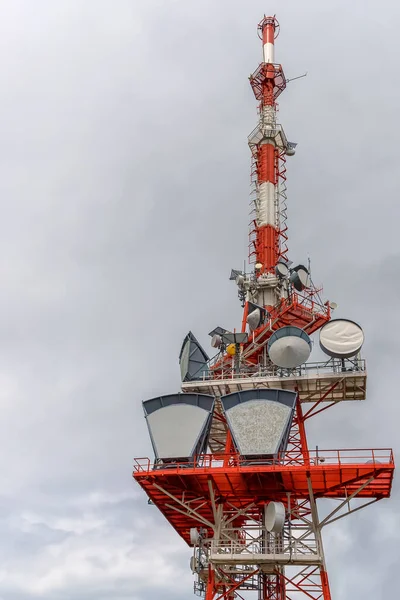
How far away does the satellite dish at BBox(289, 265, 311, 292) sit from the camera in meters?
61.8

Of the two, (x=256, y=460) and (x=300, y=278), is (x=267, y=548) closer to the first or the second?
(x=256, y=460)

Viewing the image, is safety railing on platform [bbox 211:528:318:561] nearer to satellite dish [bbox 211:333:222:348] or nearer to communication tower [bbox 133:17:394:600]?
communication tower [bbox 133:17:394:600]

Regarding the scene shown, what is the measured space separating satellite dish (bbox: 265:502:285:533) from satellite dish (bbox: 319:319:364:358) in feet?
43.1

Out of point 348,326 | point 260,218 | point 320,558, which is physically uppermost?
point 260,218

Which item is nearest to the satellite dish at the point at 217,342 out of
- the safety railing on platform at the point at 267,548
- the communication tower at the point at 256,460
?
the communication tower at the point at 256,460

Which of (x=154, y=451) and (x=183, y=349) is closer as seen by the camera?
(x=154, y=451)

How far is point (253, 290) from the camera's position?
64.5m

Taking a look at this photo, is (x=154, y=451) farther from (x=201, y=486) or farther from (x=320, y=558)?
(x=320, y=558)

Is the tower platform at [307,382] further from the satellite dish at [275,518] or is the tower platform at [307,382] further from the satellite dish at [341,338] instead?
the satellite dish at [275,518]

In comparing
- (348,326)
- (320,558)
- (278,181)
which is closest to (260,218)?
(278,181)

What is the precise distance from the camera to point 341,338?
2114 inches

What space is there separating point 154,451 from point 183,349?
Result: 12.1 m

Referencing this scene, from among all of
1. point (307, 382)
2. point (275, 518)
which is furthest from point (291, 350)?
point (275, 518)

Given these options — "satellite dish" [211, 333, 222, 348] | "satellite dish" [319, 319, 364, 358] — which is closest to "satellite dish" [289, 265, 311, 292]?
"satellite dish" [319, 319, 364, 358]
